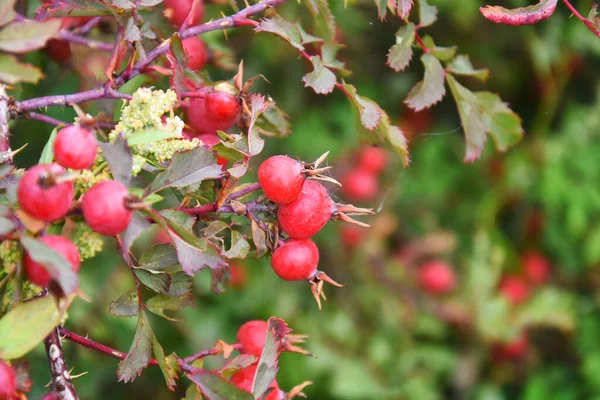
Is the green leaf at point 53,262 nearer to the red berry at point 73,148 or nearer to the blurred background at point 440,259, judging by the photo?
the red berry at point 73,148

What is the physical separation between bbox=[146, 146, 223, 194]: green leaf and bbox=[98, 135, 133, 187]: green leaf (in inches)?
1.0

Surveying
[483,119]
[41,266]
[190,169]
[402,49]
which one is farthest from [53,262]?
[483,119]

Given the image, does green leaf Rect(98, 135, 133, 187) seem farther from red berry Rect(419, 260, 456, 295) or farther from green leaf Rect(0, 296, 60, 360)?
red berry Rect(419, 260, 456, 295)

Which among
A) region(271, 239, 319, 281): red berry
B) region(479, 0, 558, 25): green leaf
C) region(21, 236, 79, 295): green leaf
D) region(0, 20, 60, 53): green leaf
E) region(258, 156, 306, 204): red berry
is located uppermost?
region(0, 20, 60, 53): green leaf

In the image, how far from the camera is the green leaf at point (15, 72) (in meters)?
0.42

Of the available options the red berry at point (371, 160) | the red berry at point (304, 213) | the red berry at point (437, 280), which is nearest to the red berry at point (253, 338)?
the red berry at point (304, 213)

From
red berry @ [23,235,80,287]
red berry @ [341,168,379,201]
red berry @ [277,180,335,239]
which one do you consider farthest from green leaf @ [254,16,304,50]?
red berry @ [341,168,379,201]

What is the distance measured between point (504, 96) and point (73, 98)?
4.81ft

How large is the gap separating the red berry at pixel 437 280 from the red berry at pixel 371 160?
11.2 inches

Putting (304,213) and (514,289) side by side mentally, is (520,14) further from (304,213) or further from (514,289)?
(514,289)

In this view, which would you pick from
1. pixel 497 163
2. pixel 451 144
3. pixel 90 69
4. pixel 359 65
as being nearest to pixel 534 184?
pixel 497 163

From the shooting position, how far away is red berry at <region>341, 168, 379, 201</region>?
1578 mm

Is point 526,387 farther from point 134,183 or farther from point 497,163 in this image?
point 134,183

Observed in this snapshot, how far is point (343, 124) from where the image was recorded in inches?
65.1
